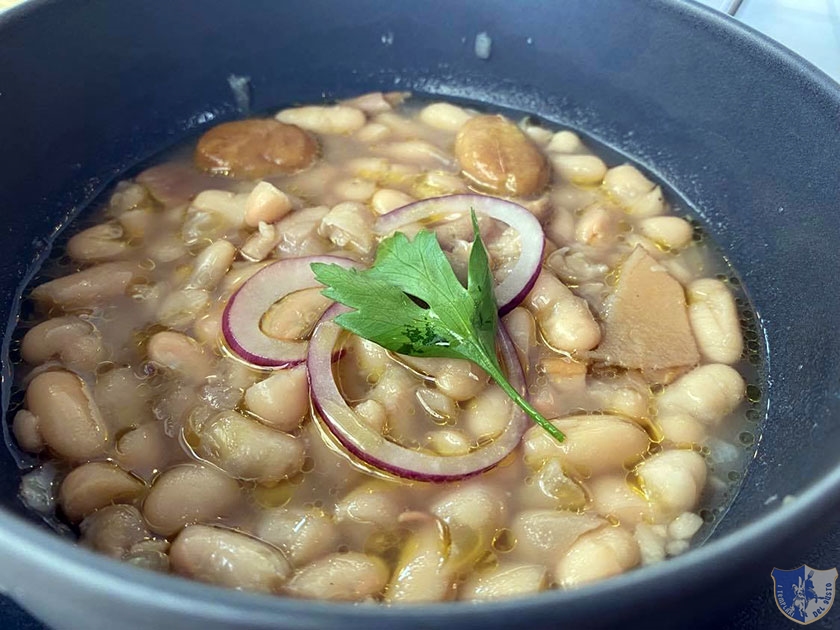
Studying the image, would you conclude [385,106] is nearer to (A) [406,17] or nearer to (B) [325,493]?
(A) [406,17]

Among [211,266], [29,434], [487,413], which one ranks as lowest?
[29,434]

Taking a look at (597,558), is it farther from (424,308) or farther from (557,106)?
(557,106)

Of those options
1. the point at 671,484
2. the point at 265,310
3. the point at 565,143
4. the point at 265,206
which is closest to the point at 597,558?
the point at 671,484

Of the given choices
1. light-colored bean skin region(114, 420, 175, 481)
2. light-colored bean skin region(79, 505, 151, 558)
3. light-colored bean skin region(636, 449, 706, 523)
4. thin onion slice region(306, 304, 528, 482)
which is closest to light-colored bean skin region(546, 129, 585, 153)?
thin onion slice region(306, 304, 528, 482)

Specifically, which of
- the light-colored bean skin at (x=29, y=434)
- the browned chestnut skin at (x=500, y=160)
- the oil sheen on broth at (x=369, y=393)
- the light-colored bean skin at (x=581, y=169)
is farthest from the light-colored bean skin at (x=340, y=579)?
the light-colored bean skin at (x=581, y=169)

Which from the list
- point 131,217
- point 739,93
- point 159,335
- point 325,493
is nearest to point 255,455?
point 325,493
